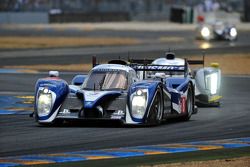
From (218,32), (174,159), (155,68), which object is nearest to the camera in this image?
(174,159)

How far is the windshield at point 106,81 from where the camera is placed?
17891 millimetres

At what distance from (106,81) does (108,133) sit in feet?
6.20

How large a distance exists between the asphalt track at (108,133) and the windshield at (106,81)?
69 cm

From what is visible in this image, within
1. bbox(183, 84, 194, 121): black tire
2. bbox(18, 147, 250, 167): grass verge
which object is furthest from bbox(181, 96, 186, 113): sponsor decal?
bbox(18, 147, 250, 167): grass verge

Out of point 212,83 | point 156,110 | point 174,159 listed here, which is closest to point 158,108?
point 156,110

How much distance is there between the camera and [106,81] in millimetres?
18016

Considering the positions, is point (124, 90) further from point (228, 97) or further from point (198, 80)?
point (228, 97)

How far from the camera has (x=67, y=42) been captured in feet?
185

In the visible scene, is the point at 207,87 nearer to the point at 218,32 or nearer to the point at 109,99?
the point at 109,99

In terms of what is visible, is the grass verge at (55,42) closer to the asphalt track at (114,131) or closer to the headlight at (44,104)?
the asphalt track at (114,131)

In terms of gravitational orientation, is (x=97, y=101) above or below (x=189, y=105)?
above

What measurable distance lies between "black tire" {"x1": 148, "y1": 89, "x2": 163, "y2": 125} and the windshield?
692 millimetres

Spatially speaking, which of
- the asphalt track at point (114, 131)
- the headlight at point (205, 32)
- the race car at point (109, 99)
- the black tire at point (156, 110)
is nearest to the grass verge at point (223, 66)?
the asphalt track at point (114, 131)

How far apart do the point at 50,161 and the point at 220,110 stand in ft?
31.2
